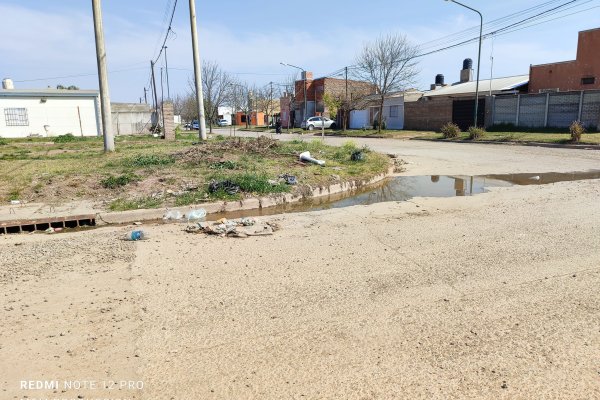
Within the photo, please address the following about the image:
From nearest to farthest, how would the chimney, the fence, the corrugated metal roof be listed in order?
the fence → the corrugated metal roof → the chimney

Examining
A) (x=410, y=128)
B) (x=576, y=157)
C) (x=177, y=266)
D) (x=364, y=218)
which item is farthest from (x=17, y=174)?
(x=410, y=128)

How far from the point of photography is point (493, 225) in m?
6.80

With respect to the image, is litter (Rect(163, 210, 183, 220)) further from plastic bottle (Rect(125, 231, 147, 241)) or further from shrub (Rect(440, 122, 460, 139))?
shrub (Rect(440, 122, 460, 139))

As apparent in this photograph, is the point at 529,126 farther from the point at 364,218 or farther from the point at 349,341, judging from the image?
the point at 349,341

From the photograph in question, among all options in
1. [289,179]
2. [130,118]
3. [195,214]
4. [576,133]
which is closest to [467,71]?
[576,133]

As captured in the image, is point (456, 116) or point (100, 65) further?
point (456, 116)

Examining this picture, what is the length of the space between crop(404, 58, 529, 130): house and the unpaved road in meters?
28.8

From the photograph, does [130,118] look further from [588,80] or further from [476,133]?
[588,80]

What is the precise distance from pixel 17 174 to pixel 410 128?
114 ft

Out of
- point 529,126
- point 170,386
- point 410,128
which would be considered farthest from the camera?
point 410,128

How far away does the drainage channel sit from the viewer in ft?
25.0

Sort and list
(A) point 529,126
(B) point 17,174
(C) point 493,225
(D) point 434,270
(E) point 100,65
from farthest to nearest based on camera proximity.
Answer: (A) point 529,126 → (E) point 100,65 → (B) point 17,174 → (C) point 493,225 → (D) point 434,270

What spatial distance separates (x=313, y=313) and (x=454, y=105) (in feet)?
112

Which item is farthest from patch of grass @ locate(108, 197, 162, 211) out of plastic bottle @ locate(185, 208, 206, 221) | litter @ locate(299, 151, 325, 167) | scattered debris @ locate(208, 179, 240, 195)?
litter @ locate(299, 151, 325, 167)
